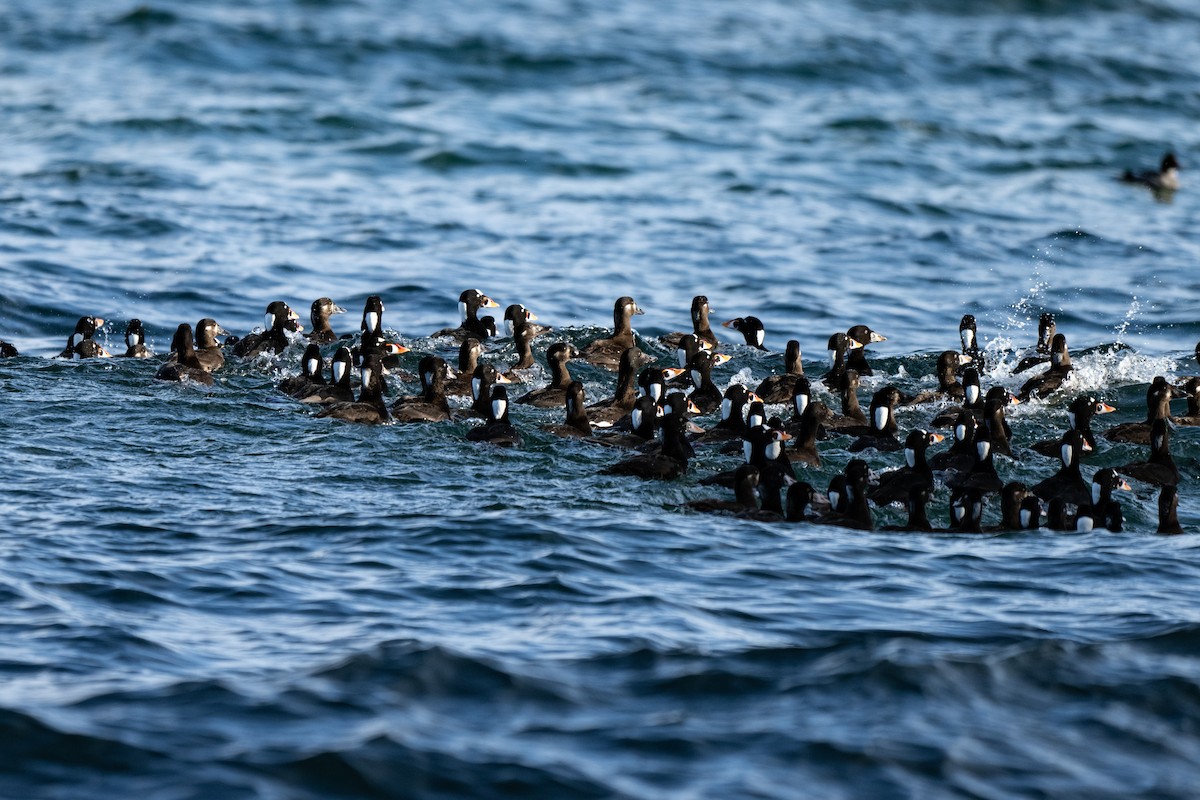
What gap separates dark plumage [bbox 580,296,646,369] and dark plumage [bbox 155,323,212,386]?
4.39 meters

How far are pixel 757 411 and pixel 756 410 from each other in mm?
19

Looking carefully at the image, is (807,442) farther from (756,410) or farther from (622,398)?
(622,398)

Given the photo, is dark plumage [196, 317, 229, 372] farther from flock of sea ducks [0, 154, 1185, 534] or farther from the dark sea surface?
the dark sea surface

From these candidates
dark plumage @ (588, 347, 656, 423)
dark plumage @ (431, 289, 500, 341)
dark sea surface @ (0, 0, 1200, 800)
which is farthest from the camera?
dark plumage @ (431, 289, 500, 341)

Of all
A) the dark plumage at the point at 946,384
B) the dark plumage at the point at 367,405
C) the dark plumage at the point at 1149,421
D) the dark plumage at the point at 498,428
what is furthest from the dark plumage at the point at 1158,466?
the dark plumage at the point at 367,405

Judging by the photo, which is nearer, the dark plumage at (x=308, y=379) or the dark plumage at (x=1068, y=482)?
the dark plumage at (x=1068, y=482)

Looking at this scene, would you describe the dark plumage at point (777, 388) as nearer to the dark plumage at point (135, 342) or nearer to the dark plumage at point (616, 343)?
the dark plumage at point (616, 343)

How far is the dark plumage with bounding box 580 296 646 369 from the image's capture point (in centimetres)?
1955

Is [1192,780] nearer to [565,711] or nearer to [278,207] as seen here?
[565,711]

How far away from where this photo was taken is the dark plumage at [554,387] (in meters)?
17.3

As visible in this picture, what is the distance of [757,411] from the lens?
15.3m

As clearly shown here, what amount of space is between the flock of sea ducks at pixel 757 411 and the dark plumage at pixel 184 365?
0.08ft

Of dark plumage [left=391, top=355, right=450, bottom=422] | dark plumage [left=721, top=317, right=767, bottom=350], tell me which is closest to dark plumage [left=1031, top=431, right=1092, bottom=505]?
dark plumage [left=391, top=355, right=450, bottom=422]

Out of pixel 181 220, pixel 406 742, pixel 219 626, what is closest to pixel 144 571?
pixel 219 626
